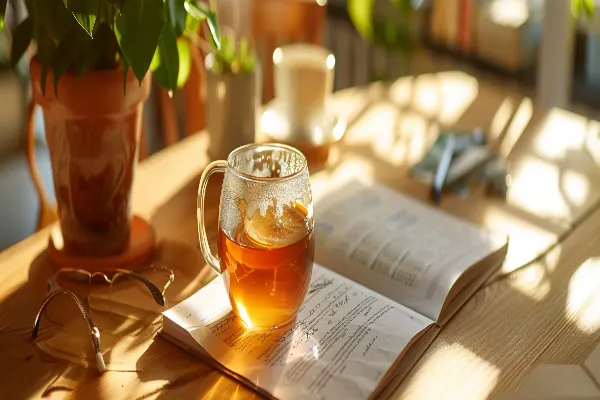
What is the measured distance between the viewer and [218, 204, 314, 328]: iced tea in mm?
824

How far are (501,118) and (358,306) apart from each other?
2.06 ft

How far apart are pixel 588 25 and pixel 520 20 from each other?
0.19 m

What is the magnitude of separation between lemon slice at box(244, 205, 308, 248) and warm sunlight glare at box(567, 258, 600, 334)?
354 millimetres

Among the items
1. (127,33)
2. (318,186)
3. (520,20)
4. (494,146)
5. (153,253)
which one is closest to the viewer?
(127,33)

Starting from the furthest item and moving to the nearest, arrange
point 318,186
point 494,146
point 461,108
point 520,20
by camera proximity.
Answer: point 520,20 → point 461,108 → point 494,146 → point 318,186

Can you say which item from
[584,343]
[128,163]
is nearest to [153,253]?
[128,163]

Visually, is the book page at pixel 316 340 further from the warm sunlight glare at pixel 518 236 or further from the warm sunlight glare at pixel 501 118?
the warm sunlight glare at pixel 501 118

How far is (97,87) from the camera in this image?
888mm

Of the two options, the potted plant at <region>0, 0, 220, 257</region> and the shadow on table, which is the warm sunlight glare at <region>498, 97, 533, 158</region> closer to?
the shadow on table

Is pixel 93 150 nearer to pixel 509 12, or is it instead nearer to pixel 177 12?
pixel 177 12

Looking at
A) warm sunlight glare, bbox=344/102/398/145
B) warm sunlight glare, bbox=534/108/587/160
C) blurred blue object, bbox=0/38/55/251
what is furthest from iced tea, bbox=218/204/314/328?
blurred blue object, bbox=0/38/55/251

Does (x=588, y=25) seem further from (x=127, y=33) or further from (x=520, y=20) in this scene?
(x=127, y=33)

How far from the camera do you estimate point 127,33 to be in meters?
0.78

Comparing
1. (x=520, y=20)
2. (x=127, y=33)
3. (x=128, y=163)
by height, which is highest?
(x=127, y=33)
